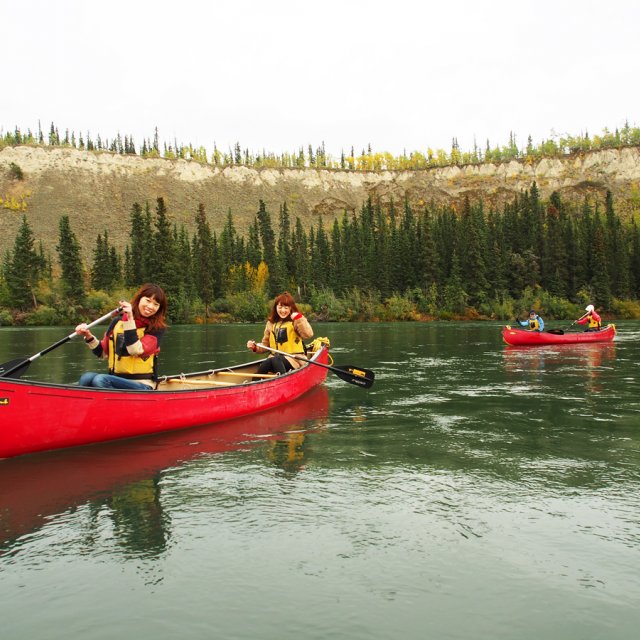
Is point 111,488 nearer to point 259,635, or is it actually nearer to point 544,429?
point 259,635

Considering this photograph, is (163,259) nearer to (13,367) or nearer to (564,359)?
(564,359)

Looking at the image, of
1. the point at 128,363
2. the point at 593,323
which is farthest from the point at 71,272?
the point at 128,363

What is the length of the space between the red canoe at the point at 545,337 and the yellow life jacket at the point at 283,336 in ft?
51.9

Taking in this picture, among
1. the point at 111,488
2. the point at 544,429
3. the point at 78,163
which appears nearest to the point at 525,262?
the point at 544,429

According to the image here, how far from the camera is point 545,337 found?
26.7 metres

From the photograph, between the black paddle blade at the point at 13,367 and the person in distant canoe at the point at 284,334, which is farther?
the person in distant canoe at the point at 284,334

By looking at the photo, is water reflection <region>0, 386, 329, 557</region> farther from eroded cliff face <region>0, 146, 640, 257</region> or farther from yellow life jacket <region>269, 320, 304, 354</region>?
eroded cliff face <region>0, 146, 640, 257</region>

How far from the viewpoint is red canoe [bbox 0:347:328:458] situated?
23.4ft

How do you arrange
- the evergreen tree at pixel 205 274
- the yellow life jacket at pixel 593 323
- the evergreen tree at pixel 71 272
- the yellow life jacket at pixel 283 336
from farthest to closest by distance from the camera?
the evergreen tree at pixel 205 274
the evergreen tree at pixel 71 272
the yellow life jacket at pixel 593 323
the yellow life jacket at pixel 283 336

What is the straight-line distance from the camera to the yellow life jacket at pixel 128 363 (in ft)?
28.1

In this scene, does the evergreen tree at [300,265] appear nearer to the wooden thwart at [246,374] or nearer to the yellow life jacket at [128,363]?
the wooden thwart at [246,374]

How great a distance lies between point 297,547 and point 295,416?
616 cm

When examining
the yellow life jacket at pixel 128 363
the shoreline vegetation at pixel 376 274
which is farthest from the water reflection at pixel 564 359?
the shoreline vegetation at pixel 376 274

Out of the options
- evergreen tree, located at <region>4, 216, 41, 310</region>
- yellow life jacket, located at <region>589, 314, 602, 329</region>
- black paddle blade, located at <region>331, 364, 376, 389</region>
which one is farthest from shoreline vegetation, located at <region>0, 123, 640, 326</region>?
black paddle blade, located at <region>331, 364, 376, 389</region>
